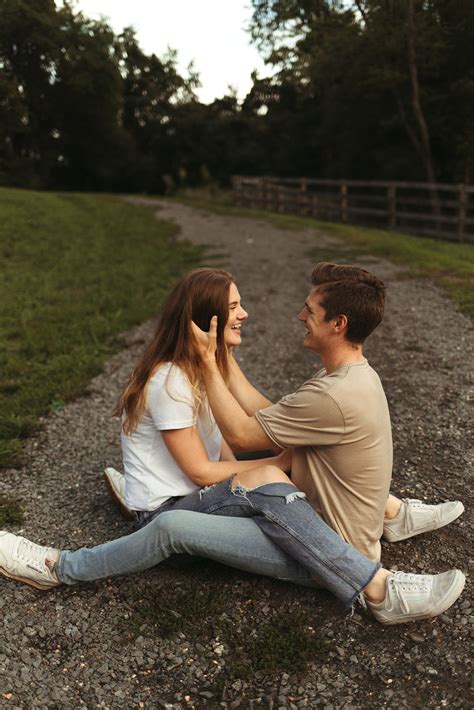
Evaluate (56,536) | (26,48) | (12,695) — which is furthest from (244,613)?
(26,48)

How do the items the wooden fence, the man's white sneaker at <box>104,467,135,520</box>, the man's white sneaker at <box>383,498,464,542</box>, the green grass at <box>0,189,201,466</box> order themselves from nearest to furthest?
the man's white sneaker at <box>383,498,464,542</box> → the man's white sneaker at <box>104,467,135,520</box> → the green grass at <box>0,189,201,466</box> → the wooden fence

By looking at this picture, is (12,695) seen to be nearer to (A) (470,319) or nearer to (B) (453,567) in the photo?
(B) (453,567)

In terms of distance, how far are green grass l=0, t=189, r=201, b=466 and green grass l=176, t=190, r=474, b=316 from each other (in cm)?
346

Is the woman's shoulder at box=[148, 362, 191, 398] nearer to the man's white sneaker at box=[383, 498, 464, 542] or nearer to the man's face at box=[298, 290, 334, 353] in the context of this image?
the man's face at box=[298, 290, 334, 353]

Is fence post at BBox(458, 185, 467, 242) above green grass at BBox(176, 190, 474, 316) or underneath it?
above

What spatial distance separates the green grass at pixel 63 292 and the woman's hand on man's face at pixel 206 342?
237cm

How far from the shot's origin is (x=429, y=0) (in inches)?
750

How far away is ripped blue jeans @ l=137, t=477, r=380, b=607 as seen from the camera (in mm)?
2855

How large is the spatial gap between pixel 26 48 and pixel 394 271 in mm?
13694

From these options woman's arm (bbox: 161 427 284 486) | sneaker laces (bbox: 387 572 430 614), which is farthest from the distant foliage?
sneaker laces (bbox: 387 572 430 614)

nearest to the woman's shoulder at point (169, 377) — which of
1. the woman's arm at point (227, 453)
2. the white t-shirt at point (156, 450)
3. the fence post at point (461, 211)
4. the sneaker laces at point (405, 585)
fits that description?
the white t-shirt at point (156, 450)

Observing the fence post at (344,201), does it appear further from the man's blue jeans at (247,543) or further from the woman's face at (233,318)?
the man's blue jeans at (247,543)

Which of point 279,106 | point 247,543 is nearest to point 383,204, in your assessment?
point 279,106

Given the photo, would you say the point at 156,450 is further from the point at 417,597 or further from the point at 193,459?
the point at 417,597
